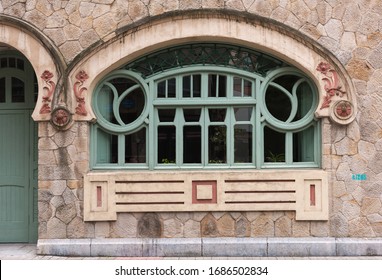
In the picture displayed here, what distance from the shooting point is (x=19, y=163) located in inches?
335

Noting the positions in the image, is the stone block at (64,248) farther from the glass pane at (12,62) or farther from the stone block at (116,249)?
the glass pane at (12,62)

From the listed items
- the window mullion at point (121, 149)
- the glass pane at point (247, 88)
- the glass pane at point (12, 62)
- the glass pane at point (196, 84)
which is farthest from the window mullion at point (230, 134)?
the glass pane at point (12, 62)

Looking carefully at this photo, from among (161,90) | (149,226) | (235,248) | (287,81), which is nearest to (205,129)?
(161,90)

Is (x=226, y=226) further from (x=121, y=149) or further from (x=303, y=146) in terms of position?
(x=121, y=149)

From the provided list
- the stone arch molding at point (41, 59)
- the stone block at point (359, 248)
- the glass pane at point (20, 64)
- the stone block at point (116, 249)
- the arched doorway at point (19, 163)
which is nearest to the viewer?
the stone block at point (359, 248)

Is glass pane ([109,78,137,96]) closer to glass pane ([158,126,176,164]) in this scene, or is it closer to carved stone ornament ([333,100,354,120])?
glass pane ([158,126,176,164])

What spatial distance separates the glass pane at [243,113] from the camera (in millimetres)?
7918

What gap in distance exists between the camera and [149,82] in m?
7.91

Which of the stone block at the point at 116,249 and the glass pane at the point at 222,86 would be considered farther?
the glass pane at the point at 222,86

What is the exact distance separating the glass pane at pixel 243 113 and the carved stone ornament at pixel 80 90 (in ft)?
8.75

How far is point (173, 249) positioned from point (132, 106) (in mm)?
2628

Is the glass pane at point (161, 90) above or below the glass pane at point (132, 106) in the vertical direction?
above

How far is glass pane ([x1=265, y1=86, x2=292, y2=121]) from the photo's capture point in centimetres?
795

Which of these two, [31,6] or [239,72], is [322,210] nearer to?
[239,72]
